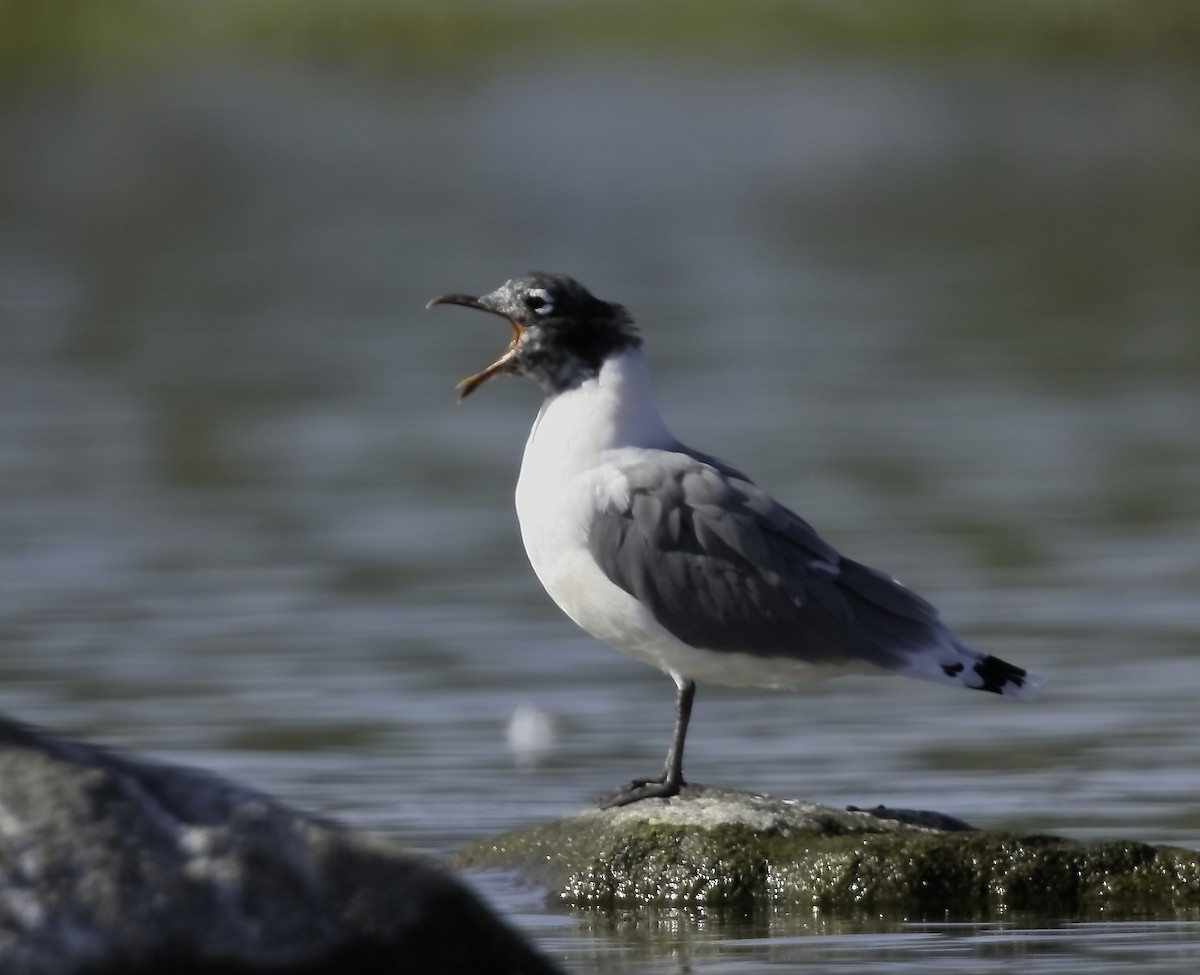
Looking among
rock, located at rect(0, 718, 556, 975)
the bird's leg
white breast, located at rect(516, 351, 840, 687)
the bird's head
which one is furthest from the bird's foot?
rock, located at rect(0, 718, 556, 975)

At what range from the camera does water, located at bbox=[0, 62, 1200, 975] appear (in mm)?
8930

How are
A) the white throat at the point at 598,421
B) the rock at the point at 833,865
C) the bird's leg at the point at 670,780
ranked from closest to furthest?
the rock at the point at 833,865 → the bird's leg at the point at 670,780 → the white throat at the point at 598,421

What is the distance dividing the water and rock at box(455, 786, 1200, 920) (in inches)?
5.0

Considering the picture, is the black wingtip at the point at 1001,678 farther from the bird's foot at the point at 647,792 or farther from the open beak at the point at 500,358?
the open beak at the point at 500,358

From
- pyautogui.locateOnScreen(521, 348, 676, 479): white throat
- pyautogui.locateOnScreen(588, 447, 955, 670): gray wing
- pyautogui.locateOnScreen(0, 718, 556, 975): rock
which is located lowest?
pyautogui.locateOnScreen(0, 718, 556, 975): rock

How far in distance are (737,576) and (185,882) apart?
2487mm

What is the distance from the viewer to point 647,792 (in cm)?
748

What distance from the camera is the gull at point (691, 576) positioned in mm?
7430

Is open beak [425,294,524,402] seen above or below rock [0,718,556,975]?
above

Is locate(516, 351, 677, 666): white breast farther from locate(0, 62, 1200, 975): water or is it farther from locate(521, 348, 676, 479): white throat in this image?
locate(0, 62, 1200, 975): water

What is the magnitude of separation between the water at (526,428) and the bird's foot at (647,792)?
33 cm

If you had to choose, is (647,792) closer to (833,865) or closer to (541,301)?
(833,865)

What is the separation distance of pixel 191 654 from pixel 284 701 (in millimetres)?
1008

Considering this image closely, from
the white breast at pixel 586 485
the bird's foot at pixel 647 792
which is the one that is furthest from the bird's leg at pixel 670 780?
the white breast at pixel 586 485
